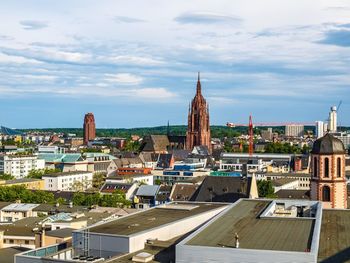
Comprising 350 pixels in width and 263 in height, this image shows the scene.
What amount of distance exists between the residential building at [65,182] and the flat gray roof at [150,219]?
76719 millimetres

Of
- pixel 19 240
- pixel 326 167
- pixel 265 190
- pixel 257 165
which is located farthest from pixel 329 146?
pixel 257 165

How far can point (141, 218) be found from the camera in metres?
44.4

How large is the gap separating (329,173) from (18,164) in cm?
11973

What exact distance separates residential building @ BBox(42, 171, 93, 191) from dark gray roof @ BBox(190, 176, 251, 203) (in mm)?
53798

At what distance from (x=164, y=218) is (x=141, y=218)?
1681 millimetres

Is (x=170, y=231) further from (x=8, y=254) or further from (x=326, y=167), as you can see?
(x=326, y=167)

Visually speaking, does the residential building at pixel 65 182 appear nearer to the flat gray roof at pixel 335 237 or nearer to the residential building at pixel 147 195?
the residential building at pixel 147 195

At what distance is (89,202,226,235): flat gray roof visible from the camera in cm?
3890

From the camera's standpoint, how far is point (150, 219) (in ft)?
145

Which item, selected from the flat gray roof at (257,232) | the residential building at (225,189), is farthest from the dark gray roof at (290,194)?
the flat gray roof at (257,232)

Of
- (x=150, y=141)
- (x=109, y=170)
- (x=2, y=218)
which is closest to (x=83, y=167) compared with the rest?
(x=109, y=170)

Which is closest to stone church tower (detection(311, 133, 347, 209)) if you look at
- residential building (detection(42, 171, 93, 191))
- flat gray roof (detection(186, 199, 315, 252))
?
flat gray roof (detection(186, 199, 315, 252))

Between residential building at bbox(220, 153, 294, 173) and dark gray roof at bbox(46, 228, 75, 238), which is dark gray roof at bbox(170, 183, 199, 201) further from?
residential building at bbox(220, 153, 294, 173)

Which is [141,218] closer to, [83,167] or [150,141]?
[83,167]
